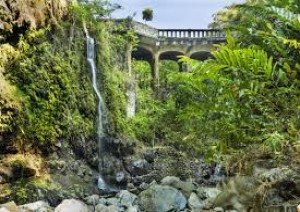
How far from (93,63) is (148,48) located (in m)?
8.49

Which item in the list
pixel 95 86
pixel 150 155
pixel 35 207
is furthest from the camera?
pixel 150 155

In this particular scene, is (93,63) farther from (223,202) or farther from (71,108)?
(223,202)

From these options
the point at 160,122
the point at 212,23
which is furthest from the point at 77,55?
the point at 212,23

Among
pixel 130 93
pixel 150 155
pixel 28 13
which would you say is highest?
pixel 28 13

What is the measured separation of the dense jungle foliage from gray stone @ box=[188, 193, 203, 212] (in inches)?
44.8

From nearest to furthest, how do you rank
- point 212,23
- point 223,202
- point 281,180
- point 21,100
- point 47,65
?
1. point 281,180
2. point 223,202
3. point 21,100
4. point 47,65
5. point 212,23

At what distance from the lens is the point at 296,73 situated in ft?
8.41

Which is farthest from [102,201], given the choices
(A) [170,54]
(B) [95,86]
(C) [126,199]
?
(A) [170,54]

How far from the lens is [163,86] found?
79.3 feet

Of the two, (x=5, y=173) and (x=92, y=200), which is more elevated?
(x=5, y=173)

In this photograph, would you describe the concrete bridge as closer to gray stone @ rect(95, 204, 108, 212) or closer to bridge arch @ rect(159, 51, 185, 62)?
bridge arch @ rect(159, 51, 185, 62)

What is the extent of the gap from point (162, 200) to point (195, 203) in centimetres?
68

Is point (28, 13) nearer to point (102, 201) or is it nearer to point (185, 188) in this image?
point (102, 201)

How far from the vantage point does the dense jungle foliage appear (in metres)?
2.64
